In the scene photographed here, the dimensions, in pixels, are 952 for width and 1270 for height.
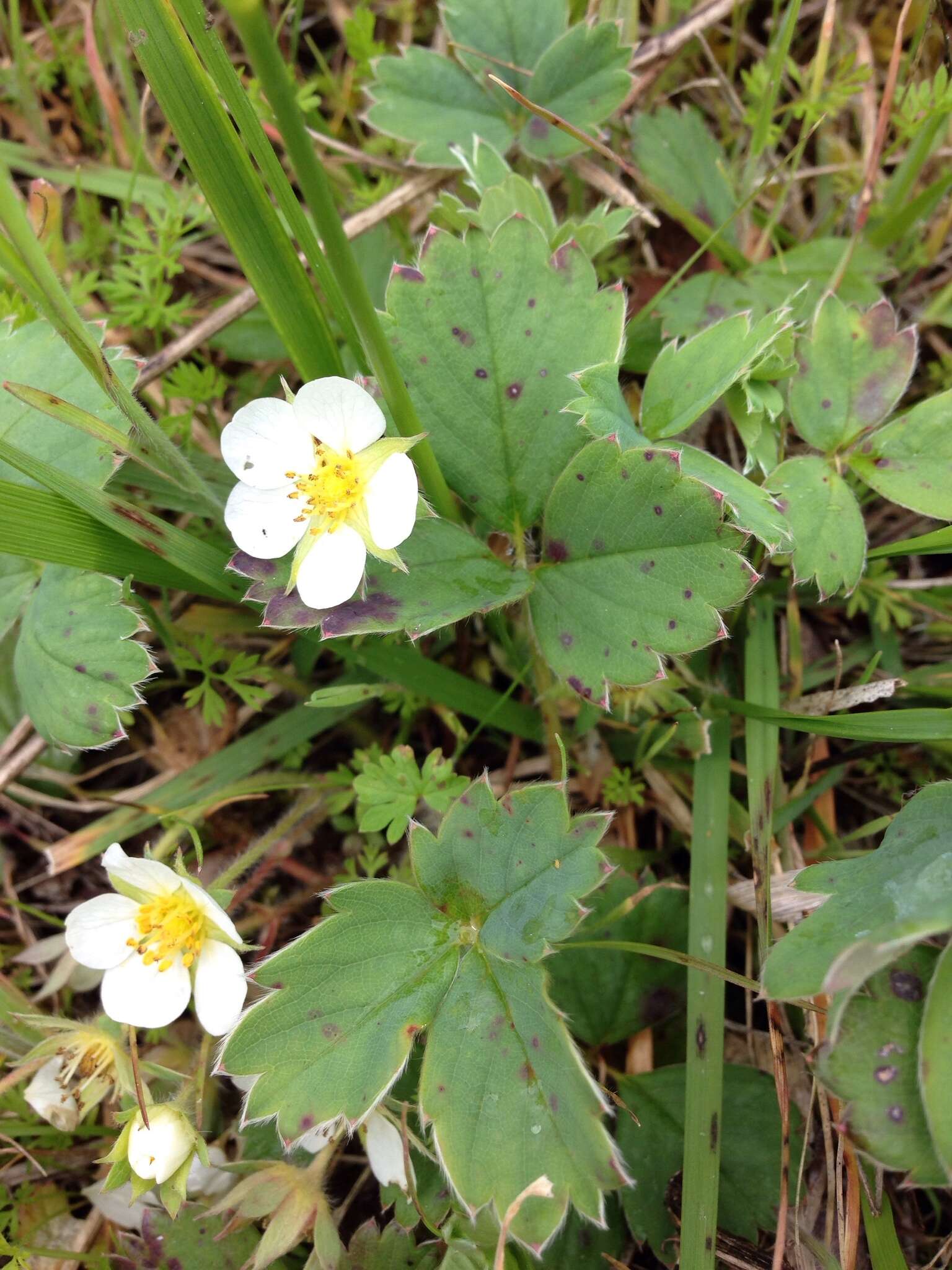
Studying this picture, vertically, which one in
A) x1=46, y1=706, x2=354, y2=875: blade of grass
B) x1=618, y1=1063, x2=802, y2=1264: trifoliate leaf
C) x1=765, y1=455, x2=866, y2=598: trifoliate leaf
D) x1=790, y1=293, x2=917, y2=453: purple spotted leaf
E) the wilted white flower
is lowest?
x1=618, y1=1063, x2=802, y2=1264: trifoliate leaf

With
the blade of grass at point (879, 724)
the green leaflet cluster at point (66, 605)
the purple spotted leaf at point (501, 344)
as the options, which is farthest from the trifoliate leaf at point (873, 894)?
the green leaflet cluster at point (66, 605)

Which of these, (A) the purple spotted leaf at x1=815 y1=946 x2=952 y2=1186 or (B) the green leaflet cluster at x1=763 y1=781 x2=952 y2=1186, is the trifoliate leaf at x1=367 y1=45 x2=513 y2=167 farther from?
(A) the purple spotted leaf at x1=815 y1=946 x2=952 y2=1186

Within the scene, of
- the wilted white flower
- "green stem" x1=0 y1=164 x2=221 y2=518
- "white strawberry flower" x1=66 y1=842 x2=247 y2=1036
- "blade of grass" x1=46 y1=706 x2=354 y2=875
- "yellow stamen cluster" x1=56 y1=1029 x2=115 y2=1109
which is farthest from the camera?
"blade of grass" x1=46 y1=706 x2=354 y2=875

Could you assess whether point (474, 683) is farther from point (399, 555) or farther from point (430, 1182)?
point (430, 1182)

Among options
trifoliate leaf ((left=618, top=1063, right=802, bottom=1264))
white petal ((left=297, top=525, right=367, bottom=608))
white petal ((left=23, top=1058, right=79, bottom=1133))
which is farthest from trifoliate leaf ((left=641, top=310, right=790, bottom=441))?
white petal ((left=23, top=1058, right=79, bottom=1133))

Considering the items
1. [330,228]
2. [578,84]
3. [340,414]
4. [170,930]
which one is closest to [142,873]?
[170,930]

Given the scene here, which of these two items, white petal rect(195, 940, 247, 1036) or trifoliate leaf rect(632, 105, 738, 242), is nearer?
white petal rect(195, 940, 247, 1036)
